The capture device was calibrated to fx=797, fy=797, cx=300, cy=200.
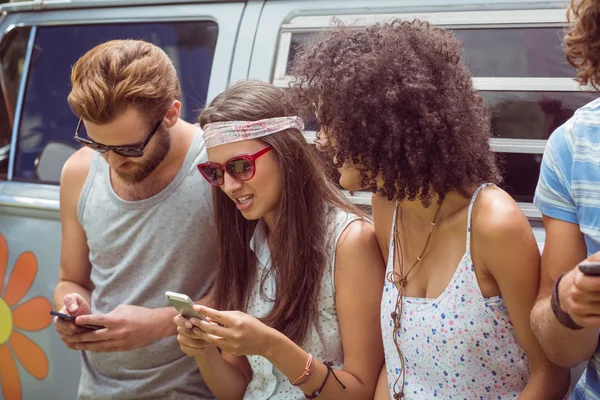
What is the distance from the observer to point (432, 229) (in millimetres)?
2236

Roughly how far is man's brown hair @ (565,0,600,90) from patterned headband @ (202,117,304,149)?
101 centimetres

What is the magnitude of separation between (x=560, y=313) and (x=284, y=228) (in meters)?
1.02

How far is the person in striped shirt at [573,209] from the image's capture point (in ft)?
5.93

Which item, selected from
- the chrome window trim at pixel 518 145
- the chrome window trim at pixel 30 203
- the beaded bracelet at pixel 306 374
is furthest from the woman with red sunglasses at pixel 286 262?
the chrome window trim at pixel 30 203

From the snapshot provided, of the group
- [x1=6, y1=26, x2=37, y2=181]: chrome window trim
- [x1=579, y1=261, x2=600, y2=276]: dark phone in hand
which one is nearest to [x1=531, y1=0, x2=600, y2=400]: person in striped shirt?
[x1=579, y1=261, x2=600, y2=276]: dark phone in hand

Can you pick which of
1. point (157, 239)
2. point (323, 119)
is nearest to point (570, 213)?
point (323, 119)

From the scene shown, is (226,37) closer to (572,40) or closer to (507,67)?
(507,67)

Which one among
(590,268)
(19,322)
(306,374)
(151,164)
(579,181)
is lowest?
(19,322)

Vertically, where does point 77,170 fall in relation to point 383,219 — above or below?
below

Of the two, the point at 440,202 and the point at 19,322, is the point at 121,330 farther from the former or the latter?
the point at 440,202

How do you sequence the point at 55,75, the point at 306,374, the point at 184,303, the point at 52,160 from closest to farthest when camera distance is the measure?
1. the point at 184,303
2. the point at 306,374
3. the point at 52,160
4. the point at 55,75

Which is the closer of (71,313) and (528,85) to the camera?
(528,85)

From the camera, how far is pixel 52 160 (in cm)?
366

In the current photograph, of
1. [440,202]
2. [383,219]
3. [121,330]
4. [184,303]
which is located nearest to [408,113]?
[440,202]
